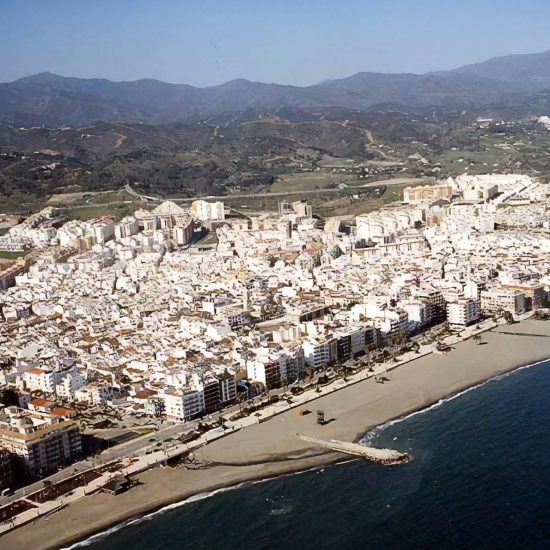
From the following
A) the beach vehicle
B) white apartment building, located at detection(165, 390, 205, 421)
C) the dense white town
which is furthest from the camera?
the dense white town

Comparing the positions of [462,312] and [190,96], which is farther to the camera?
[190,96]

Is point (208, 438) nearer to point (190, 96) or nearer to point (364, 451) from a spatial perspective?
point (364, 451)

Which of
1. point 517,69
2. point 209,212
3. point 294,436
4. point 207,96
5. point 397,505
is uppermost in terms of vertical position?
point 517,69

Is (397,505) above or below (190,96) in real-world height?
below

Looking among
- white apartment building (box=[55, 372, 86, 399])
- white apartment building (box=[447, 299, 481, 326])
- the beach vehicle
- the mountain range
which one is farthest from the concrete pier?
the mountain range

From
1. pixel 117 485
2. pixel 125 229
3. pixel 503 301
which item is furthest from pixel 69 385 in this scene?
pixel 125 229

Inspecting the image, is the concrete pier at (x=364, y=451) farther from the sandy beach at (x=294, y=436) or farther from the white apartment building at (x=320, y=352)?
the white apartment building at (x=320, y=352)

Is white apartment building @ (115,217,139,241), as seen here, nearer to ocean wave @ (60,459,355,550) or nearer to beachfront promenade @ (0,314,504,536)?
beachfront promenade @ (0,314,504,536)
